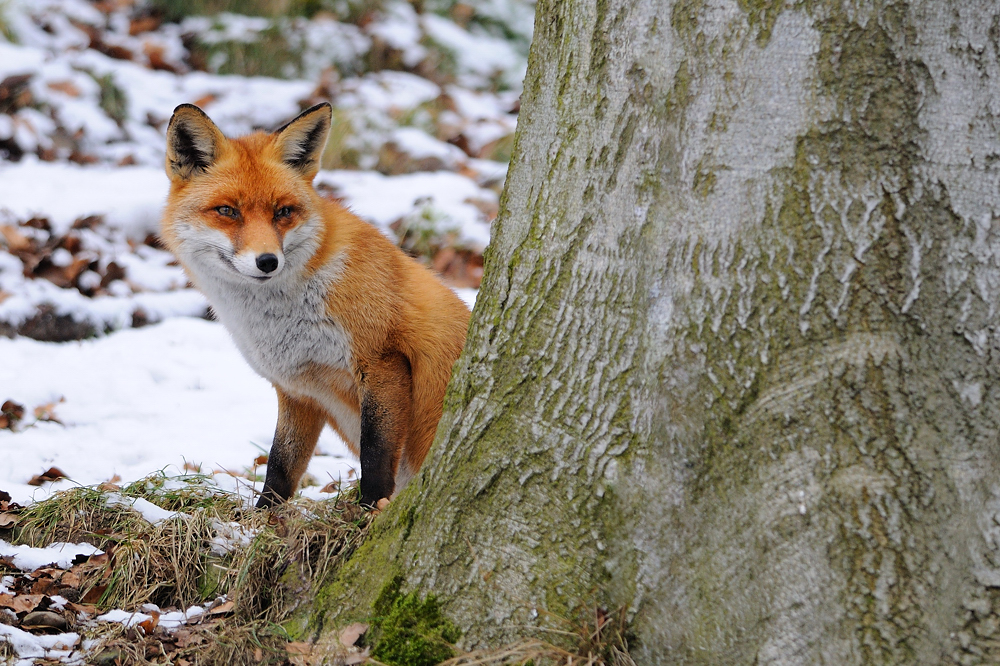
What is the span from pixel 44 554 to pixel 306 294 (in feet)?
4.23

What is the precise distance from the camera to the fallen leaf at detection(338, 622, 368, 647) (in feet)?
7.70

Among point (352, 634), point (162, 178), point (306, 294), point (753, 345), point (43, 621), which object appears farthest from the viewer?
point (162, 178)

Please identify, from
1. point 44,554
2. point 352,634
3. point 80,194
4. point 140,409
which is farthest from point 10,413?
point 352,634

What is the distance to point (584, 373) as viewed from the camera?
2154 mm

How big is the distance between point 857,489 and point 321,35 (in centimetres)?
835

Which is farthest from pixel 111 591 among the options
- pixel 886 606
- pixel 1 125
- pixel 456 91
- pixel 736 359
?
pixel 456 91

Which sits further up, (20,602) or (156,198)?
(156,198)

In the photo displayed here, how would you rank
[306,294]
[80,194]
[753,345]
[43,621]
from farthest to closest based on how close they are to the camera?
1. [80,194]
2. [306,294]
3. [43,621]
4. [753,345]

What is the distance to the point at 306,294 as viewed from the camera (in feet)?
11.0

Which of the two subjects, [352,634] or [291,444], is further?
[291,444]

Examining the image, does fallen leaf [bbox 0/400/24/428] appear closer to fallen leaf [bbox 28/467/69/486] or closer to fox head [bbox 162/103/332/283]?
fallen leaf [bbox 28/467/69/486]

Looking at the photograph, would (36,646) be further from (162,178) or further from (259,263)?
(162,178)

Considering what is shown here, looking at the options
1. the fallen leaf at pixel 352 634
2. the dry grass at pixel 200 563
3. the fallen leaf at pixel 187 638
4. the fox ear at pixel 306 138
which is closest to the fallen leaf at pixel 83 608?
the dry grass at pixel 200 563

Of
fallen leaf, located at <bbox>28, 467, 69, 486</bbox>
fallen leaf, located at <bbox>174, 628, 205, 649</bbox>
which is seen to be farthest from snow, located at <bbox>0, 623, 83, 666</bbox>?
fallen leaf, located at <bbox>28, 467, 69, 486</bbox>
